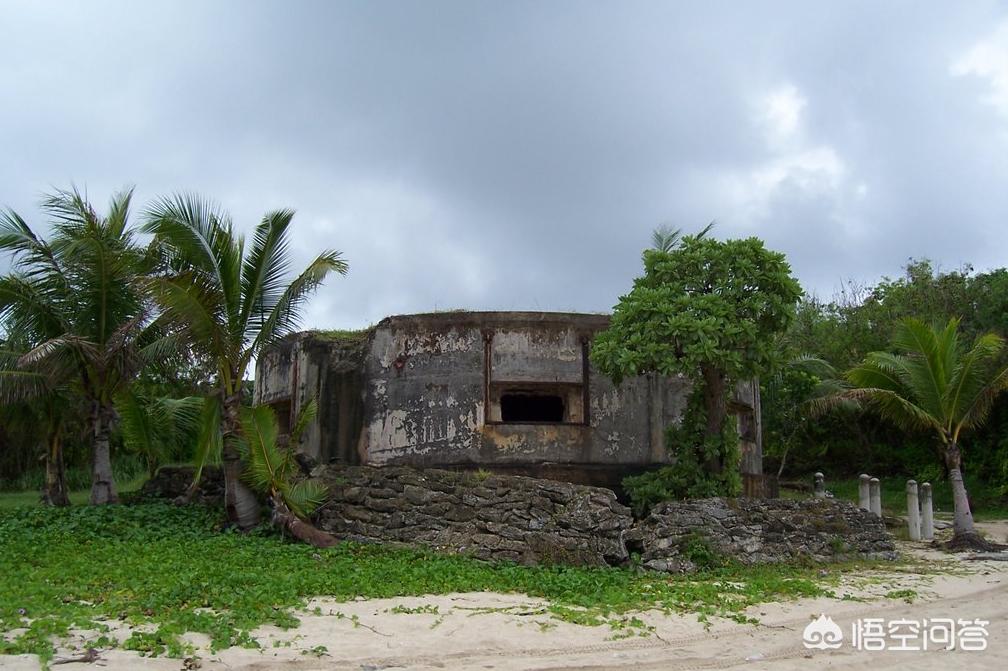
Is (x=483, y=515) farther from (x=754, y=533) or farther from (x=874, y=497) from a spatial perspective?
(x=874, y=497)

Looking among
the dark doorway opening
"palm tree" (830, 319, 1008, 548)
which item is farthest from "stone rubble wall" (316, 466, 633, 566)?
"palm tree" (830, 319, 1008, 548)

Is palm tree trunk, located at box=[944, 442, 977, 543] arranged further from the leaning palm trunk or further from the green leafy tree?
the leaning palm trunk

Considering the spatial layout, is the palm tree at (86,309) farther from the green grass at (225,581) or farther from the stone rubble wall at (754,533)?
the stone rubble wall at (754,533)

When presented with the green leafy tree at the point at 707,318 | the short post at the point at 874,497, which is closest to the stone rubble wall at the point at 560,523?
the green leafy tree at the point at 707,318

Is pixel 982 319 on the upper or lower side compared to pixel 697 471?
upper

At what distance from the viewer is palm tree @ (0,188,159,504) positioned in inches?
537

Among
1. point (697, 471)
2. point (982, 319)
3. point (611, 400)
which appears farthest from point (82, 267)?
point (982, 319)

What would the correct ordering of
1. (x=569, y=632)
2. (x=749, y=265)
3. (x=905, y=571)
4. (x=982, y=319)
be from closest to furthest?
(x=569, y=632) → (x=905, y=571) → (x=749, y=265) → (x=982, y=319)

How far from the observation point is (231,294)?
12289 mm

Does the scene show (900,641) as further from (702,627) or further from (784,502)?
(784,502)

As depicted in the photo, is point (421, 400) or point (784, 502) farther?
point (421, 400)

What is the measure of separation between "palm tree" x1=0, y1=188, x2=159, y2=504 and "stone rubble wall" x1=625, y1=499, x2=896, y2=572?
772 cm

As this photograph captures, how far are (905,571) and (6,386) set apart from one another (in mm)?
13296

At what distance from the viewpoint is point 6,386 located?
45.5 ft
